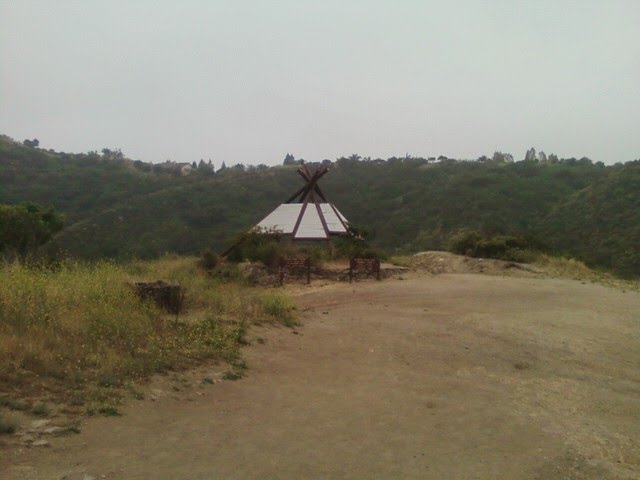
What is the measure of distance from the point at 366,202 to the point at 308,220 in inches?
814

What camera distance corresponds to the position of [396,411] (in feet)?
23.0

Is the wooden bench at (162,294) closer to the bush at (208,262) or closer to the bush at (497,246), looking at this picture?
the bush at (208,262)

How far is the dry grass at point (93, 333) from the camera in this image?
6406 millimetres

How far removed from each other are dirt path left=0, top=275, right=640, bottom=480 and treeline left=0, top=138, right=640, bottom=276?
1571 centimetres

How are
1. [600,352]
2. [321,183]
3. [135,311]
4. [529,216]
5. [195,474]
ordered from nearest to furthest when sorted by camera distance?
[195,474] < [135,311] < [600,352] < [529,216] < [321,183]

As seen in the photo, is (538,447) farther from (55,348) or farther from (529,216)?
(529,216)

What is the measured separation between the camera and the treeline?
3197 cm

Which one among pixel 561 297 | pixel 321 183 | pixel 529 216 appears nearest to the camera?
pixel 561 297

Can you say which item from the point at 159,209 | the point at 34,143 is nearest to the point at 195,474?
the point at 159,209

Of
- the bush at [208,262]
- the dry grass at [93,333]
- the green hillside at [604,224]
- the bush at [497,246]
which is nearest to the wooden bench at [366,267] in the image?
the bush at [208,262]

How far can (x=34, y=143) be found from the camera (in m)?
63.4

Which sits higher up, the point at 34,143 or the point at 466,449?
the point at 34,143

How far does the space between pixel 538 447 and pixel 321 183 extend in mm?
46744

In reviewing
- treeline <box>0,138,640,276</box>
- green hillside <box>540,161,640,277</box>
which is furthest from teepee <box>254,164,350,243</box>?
green hillside <box>540,161,640,277</box>
